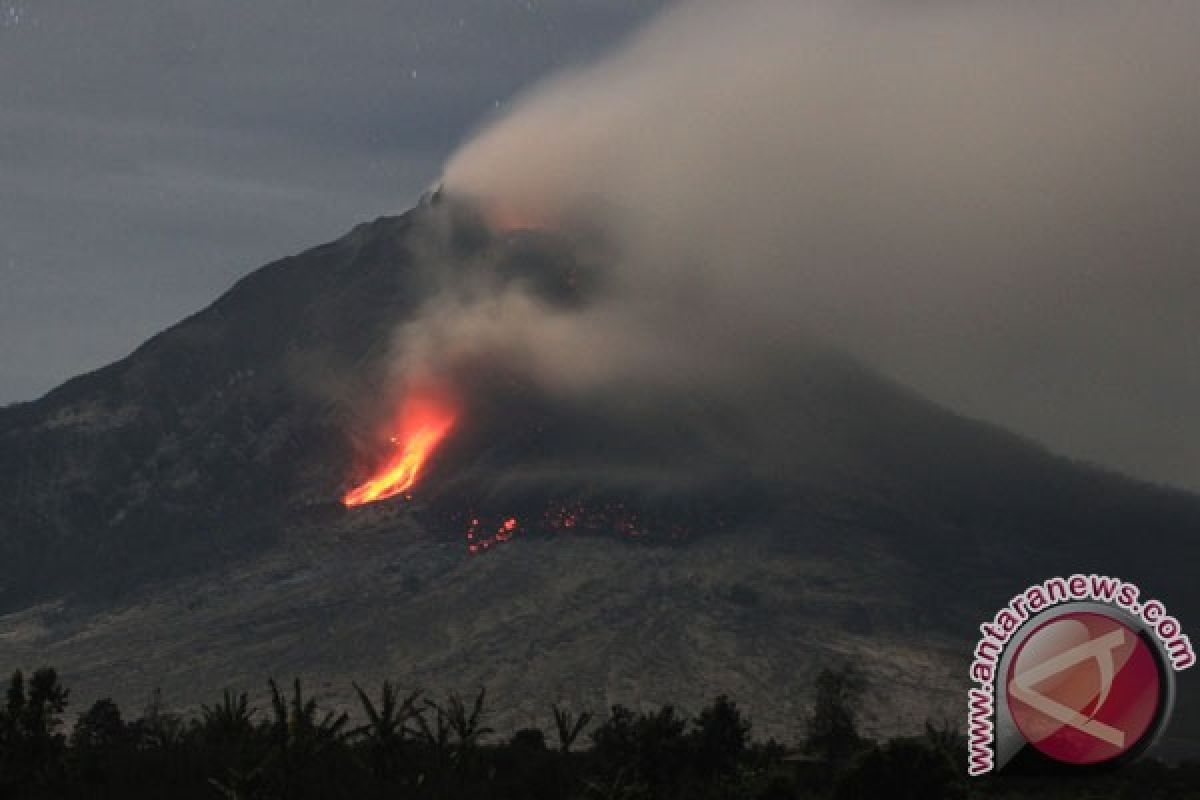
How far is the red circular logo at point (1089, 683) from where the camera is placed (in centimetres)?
4441

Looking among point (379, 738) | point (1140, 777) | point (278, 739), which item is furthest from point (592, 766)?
point (1140, 777)

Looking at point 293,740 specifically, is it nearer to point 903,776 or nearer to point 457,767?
point 457,767

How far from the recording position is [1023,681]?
45.3 m

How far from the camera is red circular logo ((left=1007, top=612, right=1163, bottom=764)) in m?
44.4

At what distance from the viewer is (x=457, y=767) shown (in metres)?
113

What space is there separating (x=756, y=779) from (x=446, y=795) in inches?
1062

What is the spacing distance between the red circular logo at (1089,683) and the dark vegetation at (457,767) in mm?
22258

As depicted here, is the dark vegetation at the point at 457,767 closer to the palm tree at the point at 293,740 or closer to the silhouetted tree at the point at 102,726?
the palm tree at the point at 293,740

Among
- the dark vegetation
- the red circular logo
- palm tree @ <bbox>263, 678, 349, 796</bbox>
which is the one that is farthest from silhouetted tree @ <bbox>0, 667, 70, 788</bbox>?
the red circular logo

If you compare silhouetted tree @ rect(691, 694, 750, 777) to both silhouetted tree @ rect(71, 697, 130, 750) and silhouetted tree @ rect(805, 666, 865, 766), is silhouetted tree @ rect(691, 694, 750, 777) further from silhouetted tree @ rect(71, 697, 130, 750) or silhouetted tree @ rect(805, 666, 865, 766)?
silhouetted tree @ rect(71, 697, 130, 750)

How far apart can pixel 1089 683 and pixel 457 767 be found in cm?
7577

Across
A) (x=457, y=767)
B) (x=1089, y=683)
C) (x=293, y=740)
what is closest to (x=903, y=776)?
(x=1089, y=683)

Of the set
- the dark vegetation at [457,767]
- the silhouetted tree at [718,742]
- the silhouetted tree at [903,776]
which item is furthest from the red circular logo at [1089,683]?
the silhouetted tree at [718,742]

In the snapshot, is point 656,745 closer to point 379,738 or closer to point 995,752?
point 379,738
